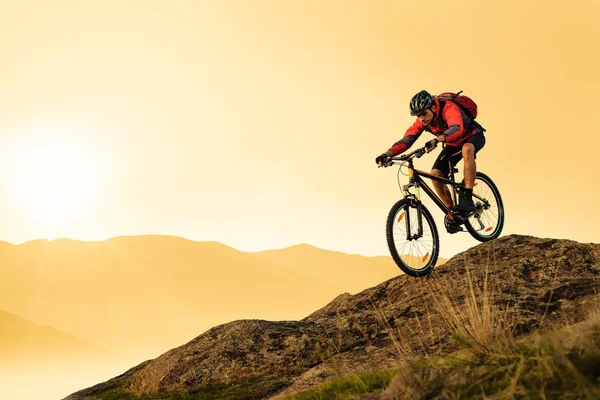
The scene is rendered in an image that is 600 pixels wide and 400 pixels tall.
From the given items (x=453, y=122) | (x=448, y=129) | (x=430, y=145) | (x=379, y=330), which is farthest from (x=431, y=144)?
(x=379, y=330)

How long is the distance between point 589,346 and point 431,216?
255 inches

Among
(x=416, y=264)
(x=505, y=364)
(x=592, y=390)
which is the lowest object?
(x=592, y=390)

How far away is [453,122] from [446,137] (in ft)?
Answer: 1.88

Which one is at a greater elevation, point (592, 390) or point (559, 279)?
point (559, 279)

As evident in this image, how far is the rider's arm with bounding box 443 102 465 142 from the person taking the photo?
10.7 m

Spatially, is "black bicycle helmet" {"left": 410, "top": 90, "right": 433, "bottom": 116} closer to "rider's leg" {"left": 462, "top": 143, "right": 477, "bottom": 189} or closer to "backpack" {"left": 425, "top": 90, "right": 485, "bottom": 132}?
"backpack" {"left": 425, "top": 90, "right": 485, "bottom": 132}

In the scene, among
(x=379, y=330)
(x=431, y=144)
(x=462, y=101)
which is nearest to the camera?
(x=379, y=330)

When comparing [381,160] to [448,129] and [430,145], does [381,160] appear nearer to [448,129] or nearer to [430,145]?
[430,145]

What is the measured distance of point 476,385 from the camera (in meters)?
4.72

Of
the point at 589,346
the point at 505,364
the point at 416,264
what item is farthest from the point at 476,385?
the point at 416,264

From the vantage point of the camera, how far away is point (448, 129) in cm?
1083

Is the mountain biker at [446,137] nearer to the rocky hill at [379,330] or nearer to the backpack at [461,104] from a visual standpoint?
the backpack at [461,104]

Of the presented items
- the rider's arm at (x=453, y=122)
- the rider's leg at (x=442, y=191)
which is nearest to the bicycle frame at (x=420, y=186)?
the rider's leg at (x=442, y=191)

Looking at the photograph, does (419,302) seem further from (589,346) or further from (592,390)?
(592,390)
